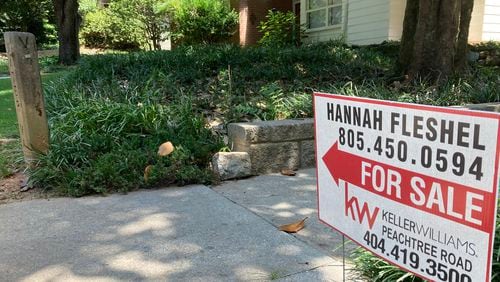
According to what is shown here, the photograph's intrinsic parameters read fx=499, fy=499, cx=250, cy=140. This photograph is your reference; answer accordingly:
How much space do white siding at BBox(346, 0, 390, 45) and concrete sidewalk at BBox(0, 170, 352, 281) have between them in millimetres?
9367

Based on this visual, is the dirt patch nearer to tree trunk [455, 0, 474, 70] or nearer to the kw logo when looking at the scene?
the kw logo

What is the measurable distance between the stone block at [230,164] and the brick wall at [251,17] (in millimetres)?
13894

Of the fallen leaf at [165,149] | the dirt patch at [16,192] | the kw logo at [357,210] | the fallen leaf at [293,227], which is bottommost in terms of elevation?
the fallen leaf at [293,227]

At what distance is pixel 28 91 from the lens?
15.6 ft

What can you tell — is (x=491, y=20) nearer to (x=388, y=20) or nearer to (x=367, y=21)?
(x=388, y=20)

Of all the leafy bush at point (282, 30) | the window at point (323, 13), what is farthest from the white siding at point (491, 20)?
the leafy bush at point (282, 30)

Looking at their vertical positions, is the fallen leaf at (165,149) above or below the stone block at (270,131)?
below

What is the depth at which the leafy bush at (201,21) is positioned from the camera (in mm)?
19375

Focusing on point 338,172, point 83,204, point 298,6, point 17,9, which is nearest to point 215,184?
point 83,204

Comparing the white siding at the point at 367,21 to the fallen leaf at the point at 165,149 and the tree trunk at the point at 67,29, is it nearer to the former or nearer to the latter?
the fallen leaf at the point at 165,149

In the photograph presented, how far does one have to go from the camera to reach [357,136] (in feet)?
7.77

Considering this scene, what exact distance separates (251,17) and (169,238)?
1626 cm

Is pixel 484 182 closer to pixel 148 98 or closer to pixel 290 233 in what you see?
pixel 290 233

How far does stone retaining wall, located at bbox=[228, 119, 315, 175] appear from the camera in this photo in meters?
5.32
